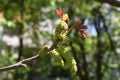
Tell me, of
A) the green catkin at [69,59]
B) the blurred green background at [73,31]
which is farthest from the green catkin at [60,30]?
the blurred green background at [73,31]

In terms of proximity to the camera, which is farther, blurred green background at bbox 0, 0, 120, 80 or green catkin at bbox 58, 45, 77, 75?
blurred green background at bbox 0, 0, 120, 80

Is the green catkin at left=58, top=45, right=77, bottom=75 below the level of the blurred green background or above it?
above

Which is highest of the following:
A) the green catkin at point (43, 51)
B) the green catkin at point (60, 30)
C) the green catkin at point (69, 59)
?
the green catkin at point (60, 30)

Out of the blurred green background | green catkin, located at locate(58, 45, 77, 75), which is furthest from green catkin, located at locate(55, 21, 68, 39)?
the blurred green background

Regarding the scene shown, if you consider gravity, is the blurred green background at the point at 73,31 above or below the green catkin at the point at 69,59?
below

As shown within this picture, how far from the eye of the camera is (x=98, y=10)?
5.81 m

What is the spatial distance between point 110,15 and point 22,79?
265 cm

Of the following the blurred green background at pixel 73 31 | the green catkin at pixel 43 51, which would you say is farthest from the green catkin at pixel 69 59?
the blurred green background at pixel 73 31

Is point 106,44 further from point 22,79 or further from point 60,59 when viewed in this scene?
point 60,59

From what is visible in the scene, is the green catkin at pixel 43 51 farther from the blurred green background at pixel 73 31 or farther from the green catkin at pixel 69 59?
the blurred green background at pixel 73 31

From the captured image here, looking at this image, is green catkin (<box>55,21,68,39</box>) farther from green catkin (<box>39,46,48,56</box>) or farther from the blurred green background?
the blurred green background

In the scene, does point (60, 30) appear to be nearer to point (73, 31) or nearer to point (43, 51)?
point (43, 51)

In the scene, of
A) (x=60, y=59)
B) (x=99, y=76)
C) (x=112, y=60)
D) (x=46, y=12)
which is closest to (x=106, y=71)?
(x=112, y=60)

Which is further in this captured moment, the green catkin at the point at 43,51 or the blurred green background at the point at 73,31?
the blurred green background at the point at 73,31
